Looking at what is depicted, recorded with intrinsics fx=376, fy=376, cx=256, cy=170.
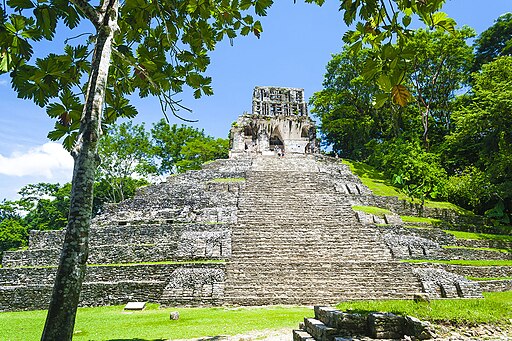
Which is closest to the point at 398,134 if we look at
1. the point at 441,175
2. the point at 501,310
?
the point at 441,175

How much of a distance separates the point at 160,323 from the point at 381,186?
20.3 m

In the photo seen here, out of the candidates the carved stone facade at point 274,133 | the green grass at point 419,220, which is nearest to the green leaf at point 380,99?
the green grass at point 419,220

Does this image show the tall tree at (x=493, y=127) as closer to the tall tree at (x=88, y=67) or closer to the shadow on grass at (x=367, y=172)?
the shadow on grass at (x=367, y=172)

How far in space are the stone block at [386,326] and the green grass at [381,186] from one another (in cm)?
1833

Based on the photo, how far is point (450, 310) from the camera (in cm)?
494

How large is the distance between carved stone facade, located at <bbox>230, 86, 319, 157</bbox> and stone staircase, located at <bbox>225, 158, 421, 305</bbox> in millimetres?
16938

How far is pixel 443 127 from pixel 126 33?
3135cm

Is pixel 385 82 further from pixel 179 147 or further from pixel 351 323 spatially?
pixel 179 147

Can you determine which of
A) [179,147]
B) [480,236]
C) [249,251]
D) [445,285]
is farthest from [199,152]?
[445,285]

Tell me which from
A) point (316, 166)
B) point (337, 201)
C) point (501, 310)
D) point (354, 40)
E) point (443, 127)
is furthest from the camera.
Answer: point (443, 127)

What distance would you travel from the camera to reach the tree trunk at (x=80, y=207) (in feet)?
9.91

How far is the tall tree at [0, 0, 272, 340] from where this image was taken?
3.24 metres

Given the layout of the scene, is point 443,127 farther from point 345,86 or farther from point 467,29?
point 345,86

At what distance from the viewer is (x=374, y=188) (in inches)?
967
